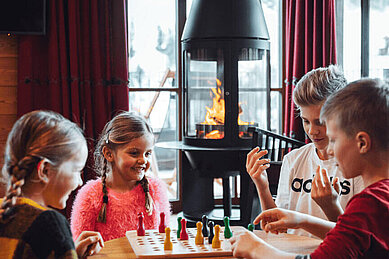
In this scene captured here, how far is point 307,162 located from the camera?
2.00 metres

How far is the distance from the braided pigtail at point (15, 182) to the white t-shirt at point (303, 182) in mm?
1098

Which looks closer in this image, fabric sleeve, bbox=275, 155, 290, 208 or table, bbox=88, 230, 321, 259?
table, bbox=88, 230, 321, 259

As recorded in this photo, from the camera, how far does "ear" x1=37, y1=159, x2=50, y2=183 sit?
3.72ft

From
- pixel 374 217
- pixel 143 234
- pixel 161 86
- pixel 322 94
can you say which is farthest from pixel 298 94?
pixel 161 86

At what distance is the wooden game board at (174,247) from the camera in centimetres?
139

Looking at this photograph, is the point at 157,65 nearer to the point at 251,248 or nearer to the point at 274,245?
the point at 274,245

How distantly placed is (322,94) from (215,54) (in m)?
1.75

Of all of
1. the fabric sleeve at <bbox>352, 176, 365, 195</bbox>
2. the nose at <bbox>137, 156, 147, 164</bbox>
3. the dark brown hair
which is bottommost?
the fabric sleeve at <bbox>352, 176, 365, 195</bbox>

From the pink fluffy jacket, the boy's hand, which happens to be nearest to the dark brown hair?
the boy's hand

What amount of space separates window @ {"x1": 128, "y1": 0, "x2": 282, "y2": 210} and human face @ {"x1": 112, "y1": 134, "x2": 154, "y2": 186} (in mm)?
1965

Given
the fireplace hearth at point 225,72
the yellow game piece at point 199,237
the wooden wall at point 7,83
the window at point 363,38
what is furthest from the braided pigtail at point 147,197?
the window at point 363,38

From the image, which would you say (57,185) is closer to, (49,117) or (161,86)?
(49,117)

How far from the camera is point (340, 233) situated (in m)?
1.05

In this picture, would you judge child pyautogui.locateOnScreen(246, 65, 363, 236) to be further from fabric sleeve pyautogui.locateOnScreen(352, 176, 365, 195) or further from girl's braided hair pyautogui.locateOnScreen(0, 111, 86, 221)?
girl's braided hair pyautogui.locateOnScreen(0, 111, 86, 221)
